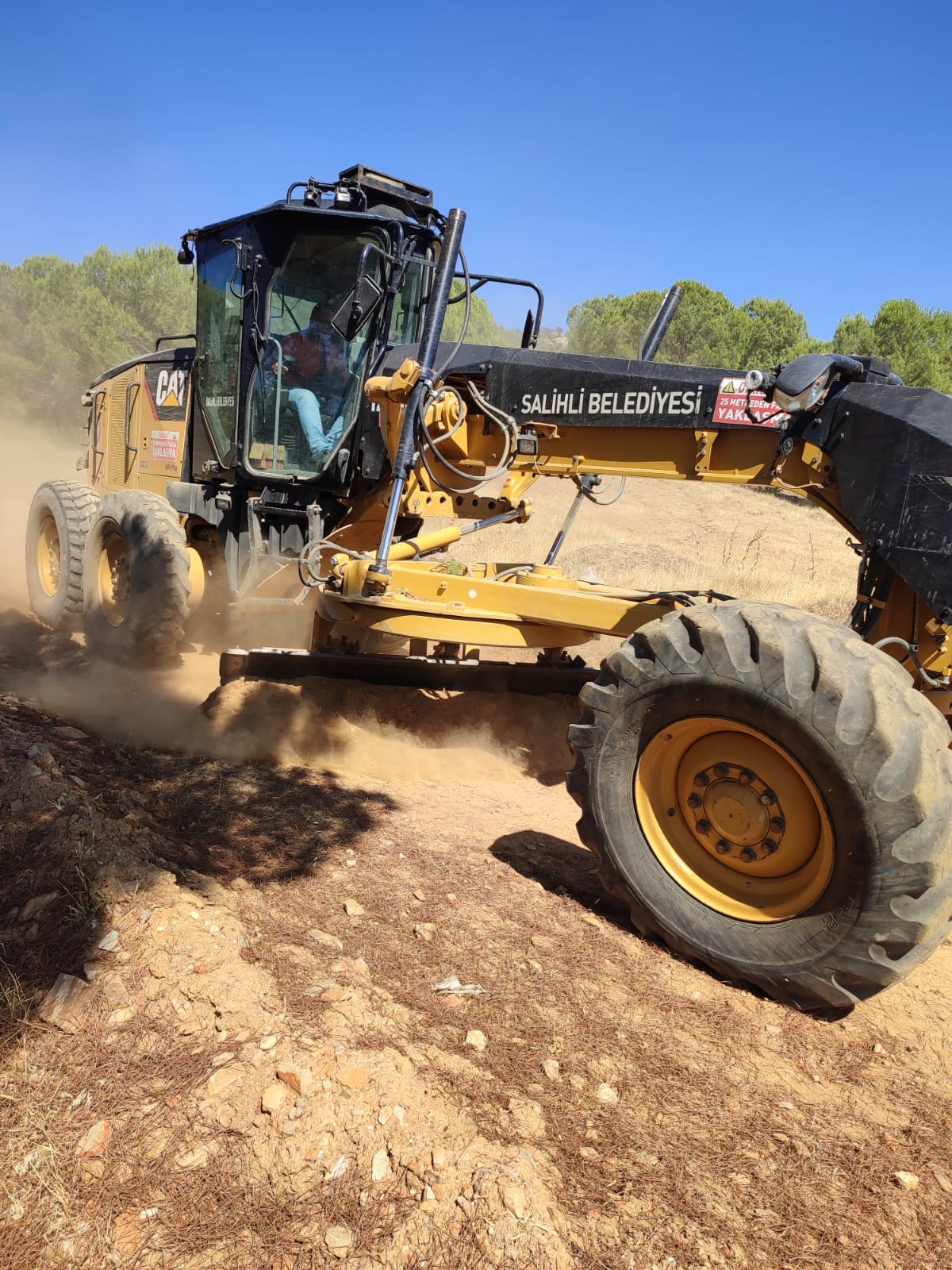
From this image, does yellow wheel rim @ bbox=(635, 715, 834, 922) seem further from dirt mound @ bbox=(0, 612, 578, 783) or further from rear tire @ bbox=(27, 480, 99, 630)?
rear tire @ bbox=(27, 480, 99, 630)

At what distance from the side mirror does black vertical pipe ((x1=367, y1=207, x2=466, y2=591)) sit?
50 cm

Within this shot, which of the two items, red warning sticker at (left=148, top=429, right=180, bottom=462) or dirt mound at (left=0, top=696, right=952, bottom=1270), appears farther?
red warning sticker at (left=148, top=429, right=180, bottom=462)

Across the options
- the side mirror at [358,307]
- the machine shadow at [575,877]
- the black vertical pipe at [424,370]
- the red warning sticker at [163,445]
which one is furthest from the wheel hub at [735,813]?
the red warning sticker at [163,445]

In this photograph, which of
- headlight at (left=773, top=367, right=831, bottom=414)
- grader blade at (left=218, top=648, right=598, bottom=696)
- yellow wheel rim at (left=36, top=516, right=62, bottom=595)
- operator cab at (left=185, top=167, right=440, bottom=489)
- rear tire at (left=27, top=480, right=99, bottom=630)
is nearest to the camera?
headlight at (left=773, top=367, right=831, bottom=414)

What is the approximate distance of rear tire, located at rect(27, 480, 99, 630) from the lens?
7.70 m

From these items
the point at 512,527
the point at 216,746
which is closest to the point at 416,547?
the point at 216,746

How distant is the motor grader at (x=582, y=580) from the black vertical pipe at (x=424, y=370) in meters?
0.02

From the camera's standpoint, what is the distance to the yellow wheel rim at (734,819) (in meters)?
3.20

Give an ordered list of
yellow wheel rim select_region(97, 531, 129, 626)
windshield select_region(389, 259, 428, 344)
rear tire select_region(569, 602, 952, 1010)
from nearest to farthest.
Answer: rear tire select_region(569, 602, 952, 1010), windshield select_region(389, 259, 428, 344), yellow wheel rim select_region(97, 531, 129, 626)

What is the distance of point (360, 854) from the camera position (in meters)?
4.03

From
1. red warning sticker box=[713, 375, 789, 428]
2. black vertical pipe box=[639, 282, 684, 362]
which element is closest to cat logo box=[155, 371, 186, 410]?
black vertical pipe box=[639, 282, 684, 362]

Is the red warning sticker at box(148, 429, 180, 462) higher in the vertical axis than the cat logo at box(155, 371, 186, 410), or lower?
lower

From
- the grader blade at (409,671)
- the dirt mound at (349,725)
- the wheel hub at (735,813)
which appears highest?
the wheel hub at (735,813)

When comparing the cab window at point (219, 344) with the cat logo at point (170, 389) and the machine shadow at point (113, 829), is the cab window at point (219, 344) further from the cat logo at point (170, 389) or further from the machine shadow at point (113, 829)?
the machine shadow at point (113, 829)
